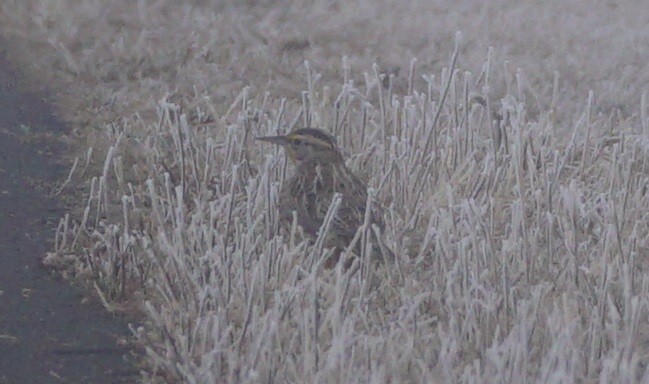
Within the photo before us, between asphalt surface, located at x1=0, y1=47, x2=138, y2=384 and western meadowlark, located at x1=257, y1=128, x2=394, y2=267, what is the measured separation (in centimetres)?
100

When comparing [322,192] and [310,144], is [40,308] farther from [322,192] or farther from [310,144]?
[310,144]

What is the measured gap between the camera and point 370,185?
19.5ft

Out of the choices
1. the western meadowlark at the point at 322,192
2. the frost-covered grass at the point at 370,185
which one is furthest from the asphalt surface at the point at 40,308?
the western meadowlark at the point at 322,192

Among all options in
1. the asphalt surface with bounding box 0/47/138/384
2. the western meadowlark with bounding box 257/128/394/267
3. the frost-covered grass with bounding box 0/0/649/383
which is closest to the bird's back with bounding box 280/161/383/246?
the western meadowlark with bounding box 257/128/394/267

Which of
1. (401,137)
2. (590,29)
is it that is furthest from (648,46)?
(401,137)

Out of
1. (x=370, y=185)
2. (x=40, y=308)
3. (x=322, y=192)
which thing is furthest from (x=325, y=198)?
(x=40, y=308)

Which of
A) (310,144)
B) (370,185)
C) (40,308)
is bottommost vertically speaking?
(40,308)

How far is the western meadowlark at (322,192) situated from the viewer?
5.21m

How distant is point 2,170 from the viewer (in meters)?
5.96

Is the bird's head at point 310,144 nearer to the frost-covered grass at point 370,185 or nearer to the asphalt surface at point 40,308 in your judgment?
the frost-covered grass at point 370,185

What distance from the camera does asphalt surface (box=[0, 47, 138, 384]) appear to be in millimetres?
4305

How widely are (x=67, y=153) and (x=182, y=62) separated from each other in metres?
2.19

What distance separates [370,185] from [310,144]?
1.41 ft

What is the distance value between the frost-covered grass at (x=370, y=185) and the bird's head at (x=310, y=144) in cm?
22
